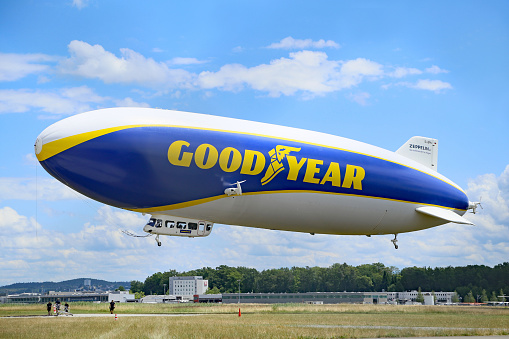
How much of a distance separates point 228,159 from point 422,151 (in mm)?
18378

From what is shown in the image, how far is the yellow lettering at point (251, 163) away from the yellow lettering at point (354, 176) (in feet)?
17.9

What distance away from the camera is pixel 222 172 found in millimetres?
27344

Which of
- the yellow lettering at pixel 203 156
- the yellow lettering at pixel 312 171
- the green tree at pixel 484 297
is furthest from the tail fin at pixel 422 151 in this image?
the green tree at pixel 484 297

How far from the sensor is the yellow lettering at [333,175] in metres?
30.2

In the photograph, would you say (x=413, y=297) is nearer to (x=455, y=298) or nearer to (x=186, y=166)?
(x=455, y=298)

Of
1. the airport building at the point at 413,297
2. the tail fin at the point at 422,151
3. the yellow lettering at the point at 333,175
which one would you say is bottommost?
the airport building at the point at 413,297

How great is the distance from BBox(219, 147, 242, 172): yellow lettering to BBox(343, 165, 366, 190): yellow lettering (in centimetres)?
672

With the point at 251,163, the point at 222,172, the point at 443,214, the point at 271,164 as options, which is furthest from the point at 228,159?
the point at 443,214

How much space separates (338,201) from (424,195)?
7229 mm

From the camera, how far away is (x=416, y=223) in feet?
118

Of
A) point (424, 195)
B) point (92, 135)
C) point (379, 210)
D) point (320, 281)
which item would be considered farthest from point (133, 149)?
point (320, 281)

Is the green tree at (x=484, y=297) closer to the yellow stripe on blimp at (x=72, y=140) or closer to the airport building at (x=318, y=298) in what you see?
the airport building at (x=318, y=298)

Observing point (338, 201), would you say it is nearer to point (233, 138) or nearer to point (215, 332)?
point (233, 138)

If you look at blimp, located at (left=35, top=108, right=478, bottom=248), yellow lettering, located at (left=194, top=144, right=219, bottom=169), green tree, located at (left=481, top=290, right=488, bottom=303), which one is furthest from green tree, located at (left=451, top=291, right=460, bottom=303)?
yellow lettering, located at (left=194, top=144, right=219, bottom=169)
